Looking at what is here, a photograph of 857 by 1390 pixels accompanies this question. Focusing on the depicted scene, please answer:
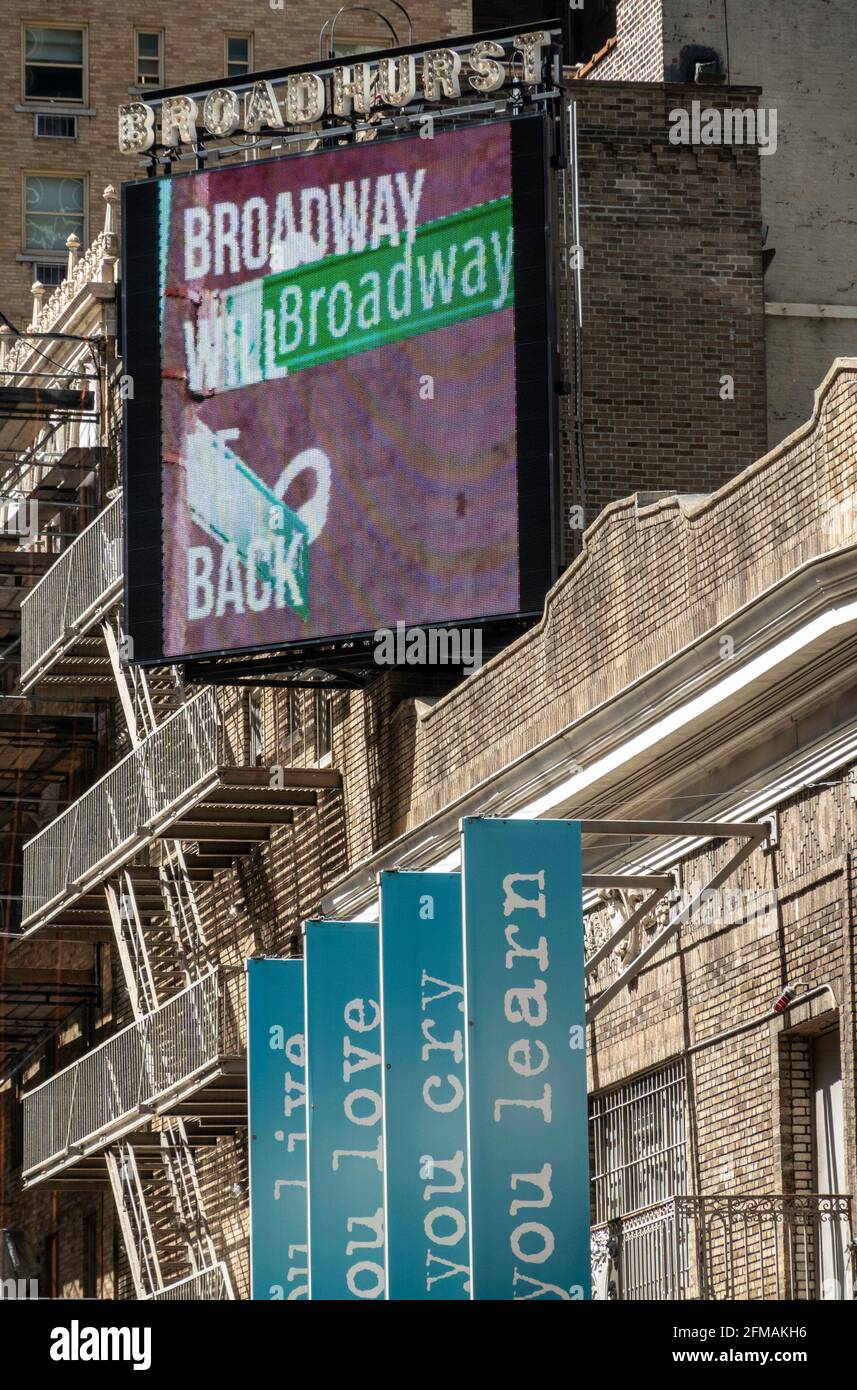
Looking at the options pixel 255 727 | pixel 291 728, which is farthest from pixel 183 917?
pixel 291 728

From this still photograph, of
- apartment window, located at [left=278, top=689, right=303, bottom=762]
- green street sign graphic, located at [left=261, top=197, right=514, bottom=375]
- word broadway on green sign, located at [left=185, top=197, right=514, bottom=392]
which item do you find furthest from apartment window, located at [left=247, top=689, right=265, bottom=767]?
green street sign graphic, located at [left=261, top=197, right=514, bottom=375]

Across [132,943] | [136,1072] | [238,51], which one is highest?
[238,51]

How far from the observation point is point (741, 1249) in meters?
21.0

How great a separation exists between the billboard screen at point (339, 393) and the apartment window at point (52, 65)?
22163 millimetres

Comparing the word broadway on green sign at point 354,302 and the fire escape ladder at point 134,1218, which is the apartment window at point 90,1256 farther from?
the word broadway on green sign at point 354,302

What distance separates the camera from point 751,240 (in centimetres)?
3052

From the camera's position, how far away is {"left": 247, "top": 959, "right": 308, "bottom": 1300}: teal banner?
27.8 m

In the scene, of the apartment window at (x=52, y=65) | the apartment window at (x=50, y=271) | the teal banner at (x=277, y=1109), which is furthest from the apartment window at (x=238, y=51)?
the teal banner at (x=277, y=1109)

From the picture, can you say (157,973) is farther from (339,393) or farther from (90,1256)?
(339,393)

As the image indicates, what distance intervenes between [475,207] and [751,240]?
113 inches

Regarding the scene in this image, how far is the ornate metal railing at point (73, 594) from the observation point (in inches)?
1388

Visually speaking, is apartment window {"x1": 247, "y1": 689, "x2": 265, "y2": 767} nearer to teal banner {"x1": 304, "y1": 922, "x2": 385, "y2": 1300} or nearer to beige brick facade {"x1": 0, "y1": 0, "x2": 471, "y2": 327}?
teal banner {"x1": 304, "y1": 922, "x2": 385, "y2": 1300}

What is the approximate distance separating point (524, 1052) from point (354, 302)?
10920 mm
